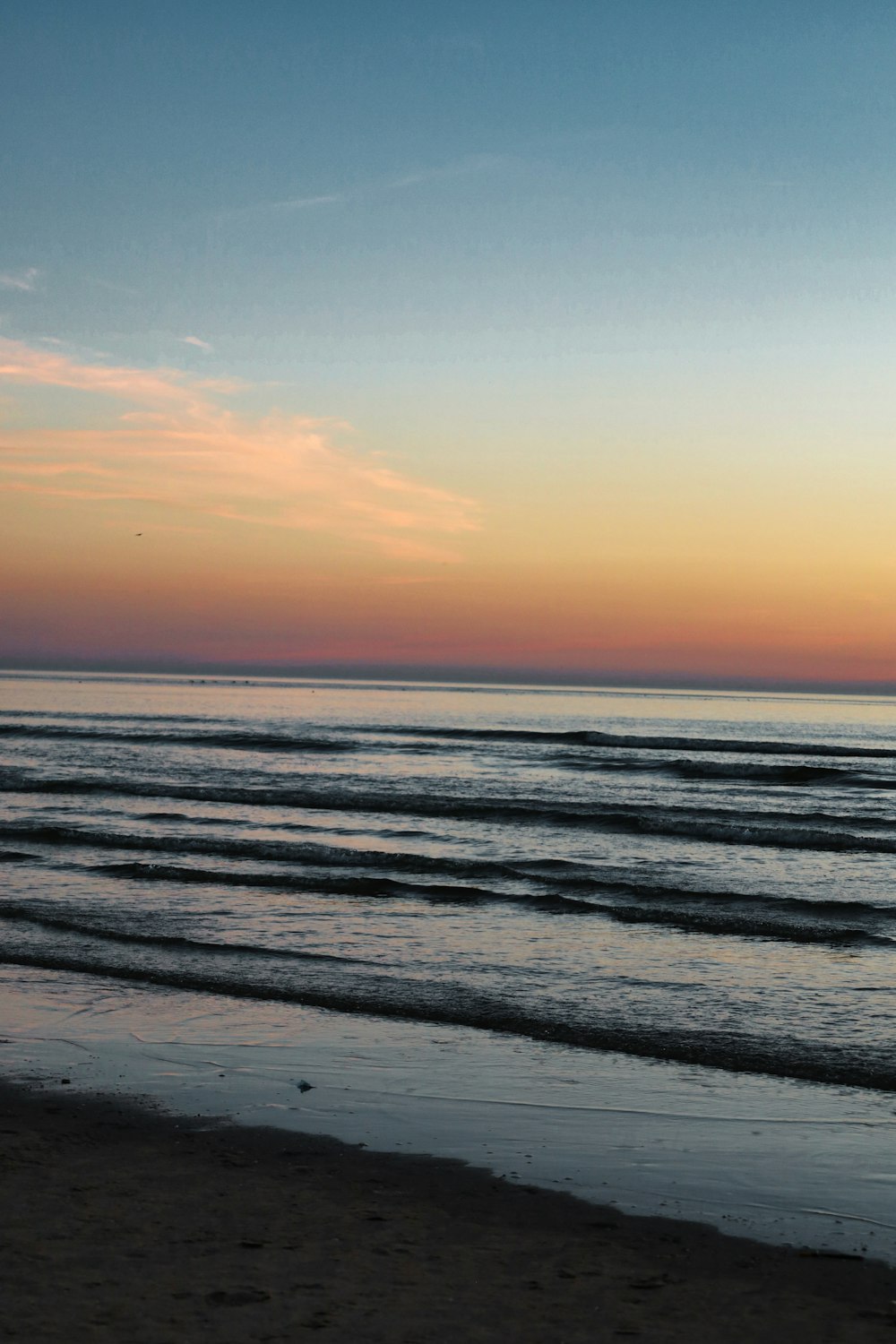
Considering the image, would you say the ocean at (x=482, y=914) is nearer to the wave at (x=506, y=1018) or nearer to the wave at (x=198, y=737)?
the wave at (x=506, y=1018)

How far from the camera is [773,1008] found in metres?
10.1

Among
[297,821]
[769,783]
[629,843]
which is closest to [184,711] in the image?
[769,783]

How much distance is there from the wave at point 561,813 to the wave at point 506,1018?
12085 millimetres

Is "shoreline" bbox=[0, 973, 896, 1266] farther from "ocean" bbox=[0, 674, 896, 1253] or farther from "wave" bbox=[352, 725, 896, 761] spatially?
"wave" bbox=[352, 725, 896, 761]

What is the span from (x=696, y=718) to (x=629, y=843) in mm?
65309

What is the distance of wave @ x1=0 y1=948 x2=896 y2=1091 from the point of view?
27.7 ft

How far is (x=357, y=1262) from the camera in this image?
5074 millimetres

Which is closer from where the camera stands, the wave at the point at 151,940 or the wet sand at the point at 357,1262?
the wet sand at the point at 357,1262

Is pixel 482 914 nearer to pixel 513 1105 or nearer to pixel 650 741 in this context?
pixel 513 1105

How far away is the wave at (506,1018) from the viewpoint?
27.7ft

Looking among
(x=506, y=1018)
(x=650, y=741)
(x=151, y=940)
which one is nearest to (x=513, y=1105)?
(x=506, y=1018)

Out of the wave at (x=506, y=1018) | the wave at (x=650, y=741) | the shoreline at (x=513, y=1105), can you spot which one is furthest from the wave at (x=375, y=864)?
the wave at (x=650, y=741)

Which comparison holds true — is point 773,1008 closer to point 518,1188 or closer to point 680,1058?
point 680,1058

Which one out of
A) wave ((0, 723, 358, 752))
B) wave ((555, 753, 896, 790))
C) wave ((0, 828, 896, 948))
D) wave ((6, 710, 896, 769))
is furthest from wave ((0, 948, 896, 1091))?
wave ((0, 723, 358, 752))
